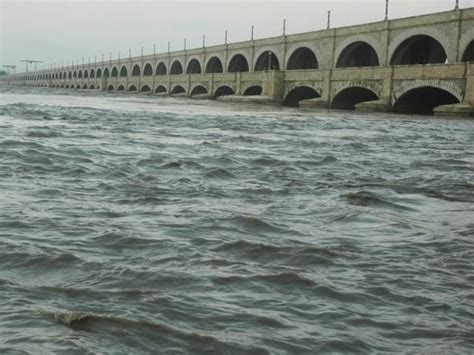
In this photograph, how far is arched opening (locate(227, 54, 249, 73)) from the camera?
68625mm

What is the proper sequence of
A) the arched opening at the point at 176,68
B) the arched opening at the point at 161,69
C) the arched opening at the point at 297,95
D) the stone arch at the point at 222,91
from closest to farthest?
the arched opening at the point at 297,95 < the stone arch at the point at 222,91 < the arched opening at the point at 176,68 < the arched opening at the point at 161,69

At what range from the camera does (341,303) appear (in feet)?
12.1

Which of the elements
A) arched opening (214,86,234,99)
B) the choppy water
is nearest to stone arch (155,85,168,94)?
arched opening (214,86,234,99)

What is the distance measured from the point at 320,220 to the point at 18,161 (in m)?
5.45

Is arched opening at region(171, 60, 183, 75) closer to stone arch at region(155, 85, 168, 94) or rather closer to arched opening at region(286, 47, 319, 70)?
stone arch at region(155, 85, 168, 94)

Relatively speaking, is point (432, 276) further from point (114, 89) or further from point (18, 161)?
point (114, 89)

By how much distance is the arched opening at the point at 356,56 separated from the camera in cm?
4729

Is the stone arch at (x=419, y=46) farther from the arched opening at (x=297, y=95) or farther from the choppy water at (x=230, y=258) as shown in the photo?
the choppy water at (x=230, y=258)

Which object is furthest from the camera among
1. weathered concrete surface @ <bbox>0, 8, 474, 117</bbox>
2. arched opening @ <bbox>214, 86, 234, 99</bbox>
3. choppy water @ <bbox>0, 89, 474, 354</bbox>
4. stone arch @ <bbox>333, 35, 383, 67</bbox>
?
arched opening @ <bbox>214, 86, 234, 99</bbox>

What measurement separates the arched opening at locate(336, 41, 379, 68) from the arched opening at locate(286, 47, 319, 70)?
20.7 ft

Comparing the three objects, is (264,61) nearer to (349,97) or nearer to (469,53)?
(349,97)

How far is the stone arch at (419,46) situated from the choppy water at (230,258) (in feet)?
102

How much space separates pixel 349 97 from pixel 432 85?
37.4 ft

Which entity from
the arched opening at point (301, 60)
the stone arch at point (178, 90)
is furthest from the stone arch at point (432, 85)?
the stone arch at point (178, 90)
